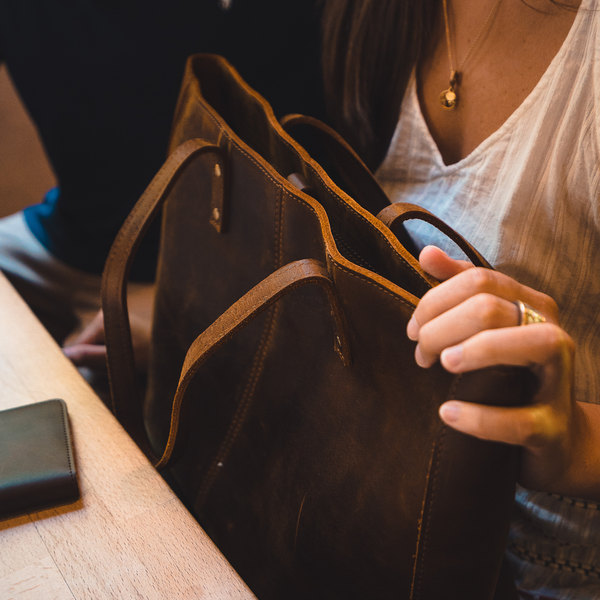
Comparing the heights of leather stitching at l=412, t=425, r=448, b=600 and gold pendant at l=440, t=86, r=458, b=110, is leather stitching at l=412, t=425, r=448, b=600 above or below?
below

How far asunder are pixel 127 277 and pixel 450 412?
381 millimetres

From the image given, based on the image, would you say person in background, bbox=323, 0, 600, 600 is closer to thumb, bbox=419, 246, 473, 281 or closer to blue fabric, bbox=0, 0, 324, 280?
thumb, bbox=419, 246, 473, 281

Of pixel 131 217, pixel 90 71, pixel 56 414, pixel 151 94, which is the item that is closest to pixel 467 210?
pixel 131 217

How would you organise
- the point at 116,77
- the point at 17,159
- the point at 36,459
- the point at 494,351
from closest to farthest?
the point at 494,351
the point at 36,459
the point at 116,77
the point at 17,159

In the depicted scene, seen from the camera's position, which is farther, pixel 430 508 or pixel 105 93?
pixel 105 93

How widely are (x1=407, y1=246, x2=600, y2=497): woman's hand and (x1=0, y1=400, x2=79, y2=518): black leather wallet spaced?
0.96ft

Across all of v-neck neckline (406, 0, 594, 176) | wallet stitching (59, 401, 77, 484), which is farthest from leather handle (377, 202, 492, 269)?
wallet stitching (59, 401, 77, 484)

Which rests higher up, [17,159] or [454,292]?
[454,292]

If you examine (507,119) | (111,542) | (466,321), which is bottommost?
(111,542)

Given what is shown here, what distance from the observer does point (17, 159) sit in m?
2.00

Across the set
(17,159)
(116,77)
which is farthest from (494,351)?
(17,159)

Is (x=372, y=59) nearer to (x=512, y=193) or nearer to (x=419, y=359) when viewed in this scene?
(x=512, y=193)

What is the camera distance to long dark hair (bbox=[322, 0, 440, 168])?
689mm

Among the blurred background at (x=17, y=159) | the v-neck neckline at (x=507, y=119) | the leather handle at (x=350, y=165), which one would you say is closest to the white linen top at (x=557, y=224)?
the v-neck neckline at (x=507, y=119)
